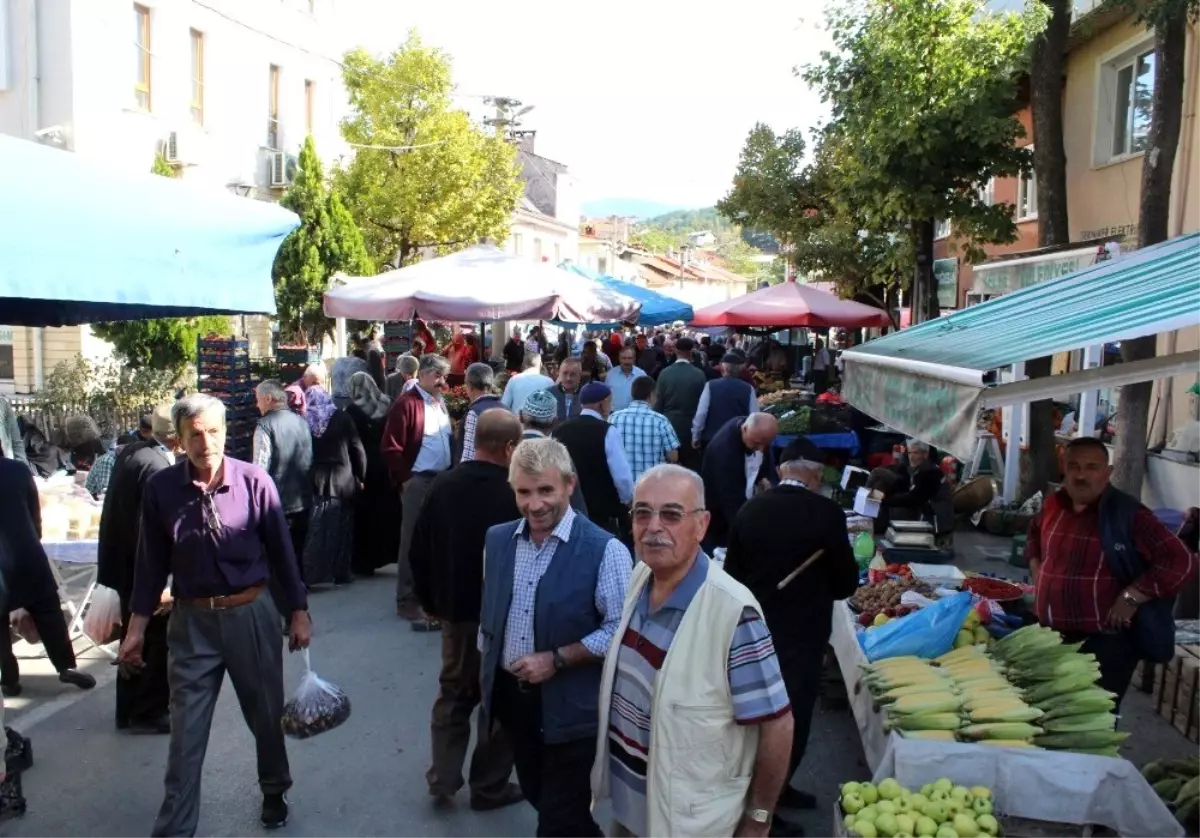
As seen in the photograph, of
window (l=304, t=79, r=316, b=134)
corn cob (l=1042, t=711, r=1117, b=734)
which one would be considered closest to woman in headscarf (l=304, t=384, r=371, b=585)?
corn cob (l=1042, t=711, r=1117, b=734)

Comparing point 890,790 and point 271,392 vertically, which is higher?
point 271,392

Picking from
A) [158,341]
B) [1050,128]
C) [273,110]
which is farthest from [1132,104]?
[273,110]

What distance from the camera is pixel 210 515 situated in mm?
4270

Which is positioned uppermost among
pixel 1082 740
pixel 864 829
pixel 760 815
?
pixel 760 815

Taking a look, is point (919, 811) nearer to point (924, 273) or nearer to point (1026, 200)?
point (924, 273)

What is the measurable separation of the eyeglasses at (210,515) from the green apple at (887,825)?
2843 millimetres

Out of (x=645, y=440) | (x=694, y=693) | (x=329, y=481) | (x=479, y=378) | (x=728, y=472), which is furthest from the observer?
(x=329, y=481)

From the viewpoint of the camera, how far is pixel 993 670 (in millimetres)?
4883

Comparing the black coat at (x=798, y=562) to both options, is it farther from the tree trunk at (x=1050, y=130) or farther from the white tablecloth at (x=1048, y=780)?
the tree trunk at (x=1050, y=130)

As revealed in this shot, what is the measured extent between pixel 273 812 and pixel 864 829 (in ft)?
8.72

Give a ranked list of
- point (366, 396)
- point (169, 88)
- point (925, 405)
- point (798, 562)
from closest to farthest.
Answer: point (925, 405) → point (798, 562) → point (366, 396) → point (169, 88)

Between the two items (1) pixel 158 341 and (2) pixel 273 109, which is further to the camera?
(2) pixel 273 109

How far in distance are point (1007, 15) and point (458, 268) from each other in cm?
669

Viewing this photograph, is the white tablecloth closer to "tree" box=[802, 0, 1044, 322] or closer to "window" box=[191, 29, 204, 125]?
"tree" box=[802, 0, 1044, 322]
